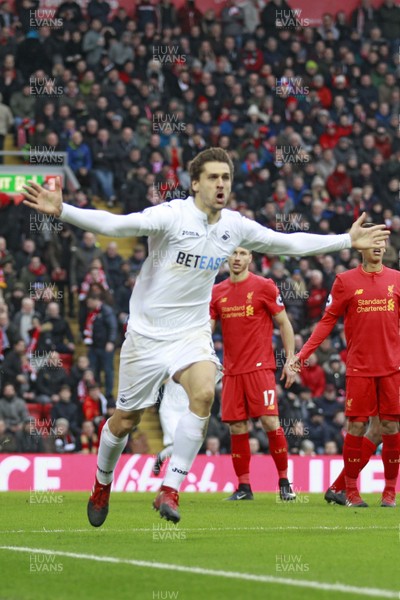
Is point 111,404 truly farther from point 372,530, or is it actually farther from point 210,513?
point 372,530

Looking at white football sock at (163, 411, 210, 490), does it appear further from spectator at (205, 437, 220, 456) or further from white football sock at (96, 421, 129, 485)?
spectator at (205, 437, 220, 456)

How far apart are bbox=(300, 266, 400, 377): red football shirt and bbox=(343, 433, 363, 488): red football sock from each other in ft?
2.13

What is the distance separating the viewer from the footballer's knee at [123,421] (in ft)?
32.8

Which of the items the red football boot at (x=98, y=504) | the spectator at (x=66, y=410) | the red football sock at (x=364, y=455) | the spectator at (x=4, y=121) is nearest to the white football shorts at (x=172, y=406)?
the red football sock at (x=364, y=455)

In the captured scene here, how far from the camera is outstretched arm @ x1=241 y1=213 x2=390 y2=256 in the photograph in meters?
9.65

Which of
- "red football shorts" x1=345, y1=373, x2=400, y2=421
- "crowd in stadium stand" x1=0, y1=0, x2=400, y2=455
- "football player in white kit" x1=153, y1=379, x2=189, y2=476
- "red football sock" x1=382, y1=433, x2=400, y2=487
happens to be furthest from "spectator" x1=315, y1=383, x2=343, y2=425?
"red football shorts" x1=345, y1=373, x2=400, y2=421

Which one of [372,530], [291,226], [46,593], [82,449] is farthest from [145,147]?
[46,593]

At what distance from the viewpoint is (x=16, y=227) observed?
23406 mm

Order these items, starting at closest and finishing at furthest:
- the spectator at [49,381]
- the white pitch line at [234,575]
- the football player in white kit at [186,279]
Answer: the white pitch line at [234,575] → the football player in white kit at [186,279] → the spectator at [49,381]

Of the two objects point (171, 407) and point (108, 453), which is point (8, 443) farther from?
point (108, 453)

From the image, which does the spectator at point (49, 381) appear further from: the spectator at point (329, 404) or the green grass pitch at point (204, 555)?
the green grass pitch at point (204, 555)

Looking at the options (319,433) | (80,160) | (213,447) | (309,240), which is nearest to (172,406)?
(213,447)

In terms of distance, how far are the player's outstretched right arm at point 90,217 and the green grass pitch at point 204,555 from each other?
212 cm

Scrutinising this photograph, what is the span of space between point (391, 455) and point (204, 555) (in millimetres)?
5445
